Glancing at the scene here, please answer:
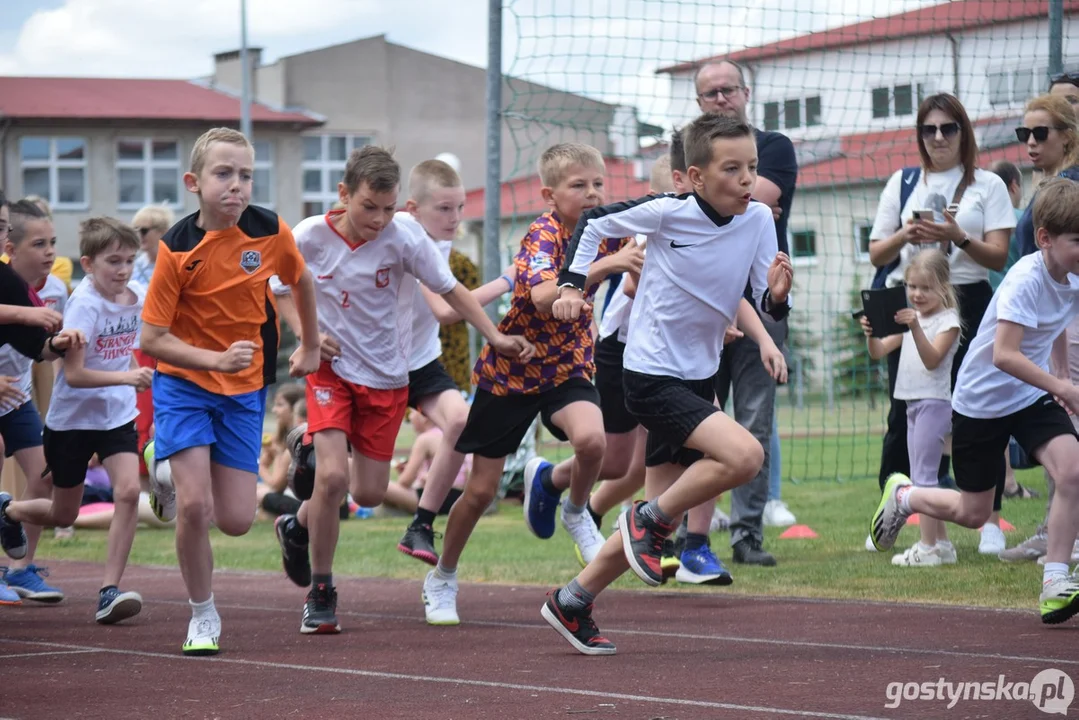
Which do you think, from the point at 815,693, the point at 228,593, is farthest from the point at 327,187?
the point at 815,693

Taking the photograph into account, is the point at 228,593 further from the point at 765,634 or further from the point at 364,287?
Result: the point at 765,634

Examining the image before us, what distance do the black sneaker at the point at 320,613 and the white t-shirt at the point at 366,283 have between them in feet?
3.08

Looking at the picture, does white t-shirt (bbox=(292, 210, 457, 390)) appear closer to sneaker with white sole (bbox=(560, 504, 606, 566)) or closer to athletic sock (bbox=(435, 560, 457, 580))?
athletic sock (bbox=(435, 560, 457, 580))

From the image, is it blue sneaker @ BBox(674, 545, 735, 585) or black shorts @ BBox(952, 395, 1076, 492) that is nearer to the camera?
black shorts @ BBox(952, 395, 1076, 492)

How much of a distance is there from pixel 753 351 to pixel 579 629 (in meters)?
2.85

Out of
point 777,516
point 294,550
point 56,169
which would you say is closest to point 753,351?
point 777,516

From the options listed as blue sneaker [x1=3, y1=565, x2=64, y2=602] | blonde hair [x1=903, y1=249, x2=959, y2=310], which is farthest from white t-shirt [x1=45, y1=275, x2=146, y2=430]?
blonde hair [x1=903, y1=249, x2=959, y2=310]

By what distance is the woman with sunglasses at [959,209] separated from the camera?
24.3 feet

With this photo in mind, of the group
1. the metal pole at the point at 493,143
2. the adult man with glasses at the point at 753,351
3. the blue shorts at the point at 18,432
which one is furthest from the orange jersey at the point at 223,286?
the metal pole at the point at 493,143

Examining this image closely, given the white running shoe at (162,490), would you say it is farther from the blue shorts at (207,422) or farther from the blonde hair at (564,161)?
the blonde hair at (564,161)

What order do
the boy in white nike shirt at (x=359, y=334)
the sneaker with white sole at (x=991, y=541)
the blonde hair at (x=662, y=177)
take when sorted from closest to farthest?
the boy in white nike shirt at (x=359, y=334), the sneaker with white sole at (x=991, y=541), the blonde hair at (x=662, y=177)

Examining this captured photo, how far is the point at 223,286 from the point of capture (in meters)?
5.68

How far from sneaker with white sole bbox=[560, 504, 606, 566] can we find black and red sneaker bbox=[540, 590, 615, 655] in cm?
184

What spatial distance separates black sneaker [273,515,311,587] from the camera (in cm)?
677
